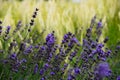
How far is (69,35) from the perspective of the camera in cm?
294

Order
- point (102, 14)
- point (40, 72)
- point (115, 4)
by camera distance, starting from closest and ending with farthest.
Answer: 1. point (40, 72)
2. point (102, 14)
3. point (115, 4)

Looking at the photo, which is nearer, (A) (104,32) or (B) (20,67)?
(B) (20,67)

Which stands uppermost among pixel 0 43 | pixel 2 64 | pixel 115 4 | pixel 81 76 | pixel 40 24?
pixel 115 4

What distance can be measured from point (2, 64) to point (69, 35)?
57cm

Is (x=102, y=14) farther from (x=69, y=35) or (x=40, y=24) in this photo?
(x=69, y=35)

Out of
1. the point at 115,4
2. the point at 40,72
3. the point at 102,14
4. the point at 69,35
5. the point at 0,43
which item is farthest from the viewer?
the point at 115,4

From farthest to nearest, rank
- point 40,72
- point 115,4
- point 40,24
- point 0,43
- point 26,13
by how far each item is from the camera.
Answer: point 115,4 < point 26,13 < point 40,24 < point 0,43 < point 40,72

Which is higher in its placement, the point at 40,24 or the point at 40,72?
the point at 40,24

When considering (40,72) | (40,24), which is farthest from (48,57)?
(40,24)

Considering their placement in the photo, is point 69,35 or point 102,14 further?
point 102,14

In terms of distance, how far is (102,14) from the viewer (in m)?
5.53

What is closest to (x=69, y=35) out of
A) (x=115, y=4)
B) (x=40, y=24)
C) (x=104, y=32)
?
(x=40, y=24)

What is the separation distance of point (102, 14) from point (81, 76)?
2.86m

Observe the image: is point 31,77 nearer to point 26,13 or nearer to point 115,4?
point 26,13
